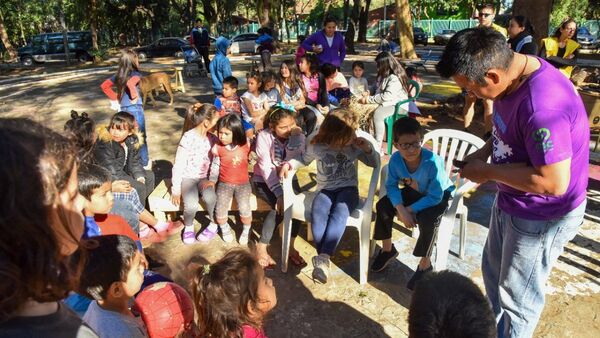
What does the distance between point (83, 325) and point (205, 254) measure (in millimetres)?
2732

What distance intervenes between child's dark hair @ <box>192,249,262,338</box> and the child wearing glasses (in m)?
1.50

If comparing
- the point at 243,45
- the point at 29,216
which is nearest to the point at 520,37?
the point at 29,216

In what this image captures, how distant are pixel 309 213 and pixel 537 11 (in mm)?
7683

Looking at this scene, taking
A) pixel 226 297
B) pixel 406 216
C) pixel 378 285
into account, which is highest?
pixel 226 297

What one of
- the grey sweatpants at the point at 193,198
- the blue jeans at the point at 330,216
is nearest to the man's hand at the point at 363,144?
the blue jeans at the point at 330,216

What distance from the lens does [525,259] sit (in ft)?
6.49

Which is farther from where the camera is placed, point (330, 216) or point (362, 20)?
point (362, 20)

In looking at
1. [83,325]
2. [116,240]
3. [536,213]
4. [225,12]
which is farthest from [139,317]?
[225,12]

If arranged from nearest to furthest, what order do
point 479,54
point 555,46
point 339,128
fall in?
point 479,54
point 339,128
point 555,46

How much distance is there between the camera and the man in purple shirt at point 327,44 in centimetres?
675

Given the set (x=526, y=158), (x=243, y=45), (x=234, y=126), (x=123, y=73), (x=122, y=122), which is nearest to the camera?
(x=526, y=158)

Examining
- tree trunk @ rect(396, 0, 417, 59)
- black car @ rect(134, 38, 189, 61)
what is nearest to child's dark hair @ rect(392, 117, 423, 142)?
tree trunk @ rect(396, 0, 417, 59)

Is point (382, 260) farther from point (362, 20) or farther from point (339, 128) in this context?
→ point (362, 20)

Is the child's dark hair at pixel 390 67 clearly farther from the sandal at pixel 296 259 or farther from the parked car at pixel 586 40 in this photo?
the parked car at pixel 586 40
